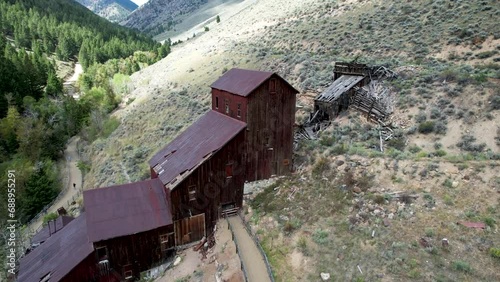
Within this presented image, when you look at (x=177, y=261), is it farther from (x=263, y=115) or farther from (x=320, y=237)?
(x=263, y=115)

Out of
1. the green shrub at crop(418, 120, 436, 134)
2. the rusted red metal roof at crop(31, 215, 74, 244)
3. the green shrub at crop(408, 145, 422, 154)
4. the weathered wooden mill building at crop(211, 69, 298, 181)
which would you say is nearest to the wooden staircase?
the weathered wooden mill building at crop(211, 69, 298, 181)

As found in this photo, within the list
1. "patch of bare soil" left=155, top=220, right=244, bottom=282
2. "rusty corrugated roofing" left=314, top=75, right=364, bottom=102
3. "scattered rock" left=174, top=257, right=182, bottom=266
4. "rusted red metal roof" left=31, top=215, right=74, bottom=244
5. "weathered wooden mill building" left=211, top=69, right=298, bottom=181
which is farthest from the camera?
"rusty corrugated roofing" left=314, top=75, right=364, bottom=102

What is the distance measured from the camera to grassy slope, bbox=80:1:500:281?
14.6 m

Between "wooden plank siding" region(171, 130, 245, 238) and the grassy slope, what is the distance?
2066mm

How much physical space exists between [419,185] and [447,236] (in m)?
3.54

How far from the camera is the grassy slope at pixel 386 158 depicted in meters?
14.6

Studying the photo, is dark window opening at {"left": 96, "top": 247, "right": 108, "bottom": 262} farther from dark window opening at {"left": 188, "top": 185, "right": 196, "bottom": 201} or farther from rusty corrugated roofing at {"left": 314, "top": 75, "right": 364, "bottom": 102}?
rusty corrugated roofing at {"left": 314, "top": 75, "right": 364, "bottom": 102}

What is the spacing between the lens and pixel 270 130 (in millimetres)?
21781

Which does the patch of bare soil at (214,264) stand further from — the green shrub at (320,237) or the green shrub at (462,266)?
the green shrub at (462,266)

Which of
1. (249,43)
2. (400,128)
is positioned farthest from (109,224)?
(249,43)

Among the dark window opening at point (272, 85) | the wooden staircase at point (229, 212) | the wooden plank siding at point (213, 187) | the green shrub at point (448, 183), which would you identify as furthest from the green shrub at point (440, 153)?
the wooden staircase at point (229, 212)

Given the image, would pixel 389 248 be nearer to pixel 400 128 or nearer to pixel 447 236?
pixel 447 236

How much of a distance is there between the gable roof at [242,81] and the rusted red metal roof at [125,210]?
7.85 m

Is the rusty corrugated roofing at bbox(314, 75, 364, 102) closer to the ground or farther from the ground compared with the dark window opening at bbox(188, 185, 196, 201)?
farther from the ground
